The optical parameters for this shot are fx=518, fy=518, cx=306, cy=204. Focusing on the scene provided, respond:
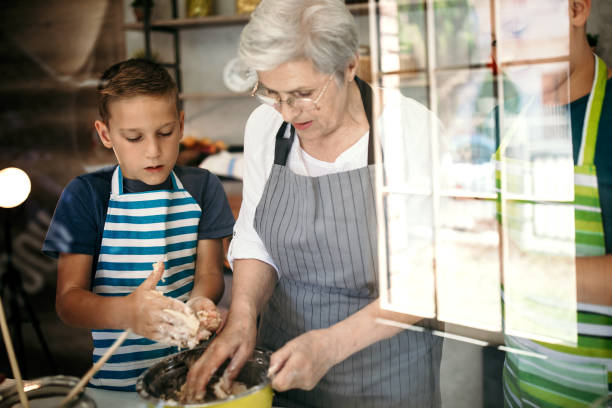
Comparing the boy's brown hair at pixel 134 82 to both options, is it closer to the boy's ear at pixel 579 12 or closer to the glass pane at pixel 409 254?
the glass pane at pixel 409 254

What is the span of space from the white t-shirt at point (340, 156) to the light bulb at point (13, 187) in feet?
1.59

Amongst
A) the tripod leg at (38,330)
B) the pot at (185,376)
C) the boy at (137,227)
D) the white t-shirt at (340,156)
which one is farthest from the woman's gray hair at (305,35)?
the tripod leg at (38,330)

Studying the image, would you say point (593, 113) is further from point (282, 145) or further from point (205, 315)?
point (205, 315)

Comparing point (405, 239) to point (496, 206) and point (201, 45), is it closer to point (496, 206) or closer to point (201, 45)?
point (496, 206)

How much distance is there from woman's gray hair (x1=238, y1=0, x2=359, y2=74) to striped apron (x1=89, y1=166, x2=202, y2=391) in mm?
300

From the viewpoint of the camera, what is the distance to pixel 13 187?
110 centimetres

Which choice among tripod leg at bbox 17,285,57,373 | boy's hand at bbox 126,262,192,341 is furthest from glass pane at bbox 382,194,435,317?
tripod leg at bbox 17,285,57,373

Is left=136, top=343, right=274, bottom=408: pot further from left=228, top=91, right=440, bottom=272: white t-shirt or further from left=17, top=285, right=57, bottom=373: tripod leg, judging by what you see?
left=17, top=285, right=57, bottom=373: tripod leg

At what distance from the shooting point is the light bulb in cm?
107

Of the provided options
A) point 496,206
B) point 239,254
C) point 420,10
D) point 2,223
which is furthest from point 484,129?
point 2,223

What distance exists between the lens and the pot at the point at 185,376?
628mm

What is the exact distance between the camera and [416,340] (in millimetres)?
813

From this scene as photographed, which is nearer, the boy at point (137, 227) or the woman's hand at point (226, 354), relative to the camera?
the woman's hand at point (226, 354)

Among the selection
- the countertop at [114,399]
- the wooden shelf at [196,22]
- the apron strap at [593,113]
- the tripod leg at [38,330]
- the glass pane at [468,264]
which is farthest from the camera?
the tripod leg at [38,330]
